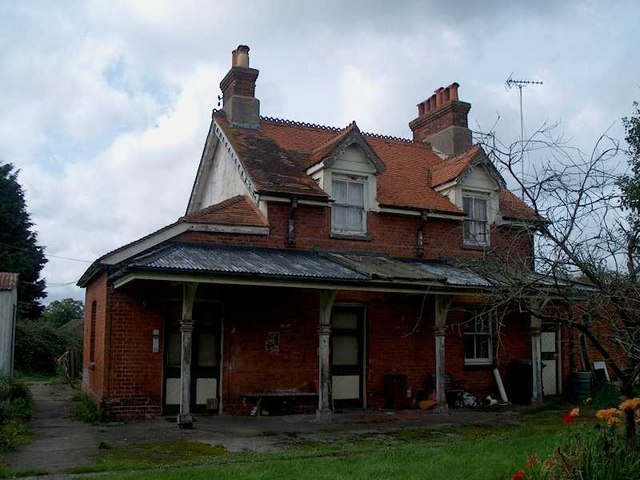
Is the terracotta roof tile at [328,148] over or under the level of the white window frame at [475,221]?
over

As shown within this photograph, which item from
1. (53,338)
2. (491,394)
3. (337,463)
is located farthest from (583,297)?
(53,338)

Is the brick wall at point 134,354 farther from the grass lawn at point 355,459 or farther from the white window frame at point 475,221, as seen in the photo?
the white window frame at point 475,221

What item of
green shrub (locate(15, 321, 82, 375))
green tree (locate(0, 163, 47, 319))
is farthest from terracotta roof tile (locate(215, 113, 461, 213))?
green tree (locate(0, 163, 47, 319))

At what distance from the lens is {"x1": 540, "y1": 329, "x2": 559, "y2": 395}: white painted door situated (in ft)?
63.2

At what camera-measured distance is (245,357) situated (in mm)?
15445

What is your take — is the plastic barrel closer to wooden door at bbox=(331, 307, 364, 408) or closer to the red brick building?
the red brick building

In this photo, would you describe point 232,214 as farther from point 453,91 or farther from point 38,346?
point 38,346

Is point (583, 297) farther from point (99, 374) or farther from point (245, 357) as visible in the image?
point (99, 374)

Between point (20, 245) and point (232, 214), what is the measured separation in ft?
92.9

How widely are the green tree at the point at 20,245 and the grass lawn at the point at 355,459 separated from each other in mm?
30709

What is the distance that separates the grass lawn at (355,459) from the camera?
8.56 metres

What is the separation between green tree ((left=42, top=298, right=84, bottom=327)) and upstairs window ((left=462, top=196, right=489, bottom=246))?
109ft

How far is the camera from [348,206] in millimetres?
17438

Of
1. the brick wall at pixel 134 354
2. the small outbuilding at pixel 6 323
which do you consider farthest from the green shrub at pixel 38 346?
the brick wall at pixel 134 354
